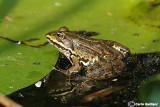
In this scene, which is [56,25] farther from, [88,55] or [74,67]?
[74,67]

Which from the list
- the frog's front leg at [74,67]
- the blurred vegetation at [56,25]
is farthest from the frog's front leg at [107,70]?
the blurred vegetation at [56,25]

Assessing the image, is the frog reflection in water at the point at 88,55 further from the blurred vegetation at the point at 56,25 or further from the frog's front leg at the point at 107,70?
the blurred vegetation at the point at 56,25

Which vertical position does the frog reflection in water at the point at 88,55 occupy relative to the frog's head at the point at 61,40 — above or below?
below

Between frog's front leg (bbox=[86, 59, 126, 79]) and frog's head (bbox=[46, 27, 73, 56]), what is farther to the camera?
frog's head (bbox=[46, 27, 73, 56])

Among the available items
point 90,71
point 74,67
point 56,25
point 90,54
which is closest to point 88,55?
point 90,54

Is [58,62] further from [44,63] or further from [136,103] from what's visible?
[136,103]

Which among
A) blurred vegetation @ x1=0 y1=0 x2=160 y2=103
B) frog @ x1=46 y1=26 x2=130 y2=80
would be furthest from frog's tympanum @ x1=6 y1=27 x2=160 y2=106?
blurred vegetation @ x1=0 y1=0 x2=160 y2=103

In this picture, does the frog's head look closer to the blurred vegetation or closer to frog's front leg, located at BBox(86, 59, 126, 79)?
the blurred vegetation
